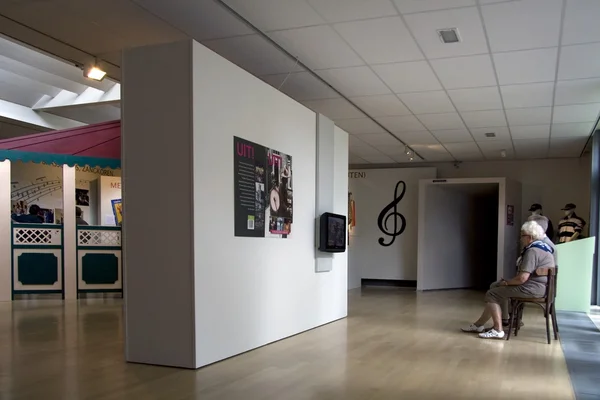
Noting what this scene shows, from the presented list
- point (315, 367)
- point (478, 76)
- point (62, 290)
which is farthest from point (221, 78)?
point (62, 290)

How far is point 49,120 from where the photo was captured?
11836 millimetres

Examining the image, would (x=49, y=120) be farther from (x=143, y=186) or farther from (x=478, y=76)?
(x=478, y=76)

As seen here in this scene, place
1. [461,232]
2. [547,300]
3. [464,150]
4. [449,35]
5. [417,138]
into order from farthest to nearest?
[461,232]
[464,150]
[417,138]
[547,300]
[449,35]

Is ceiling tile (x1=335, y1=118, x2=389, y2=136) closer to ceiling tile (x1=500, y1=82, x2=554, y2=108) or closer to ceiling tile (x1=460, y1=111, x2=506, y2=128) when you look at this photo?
ceiling tile (x1=460, y1=111, x2=506, y2=128)

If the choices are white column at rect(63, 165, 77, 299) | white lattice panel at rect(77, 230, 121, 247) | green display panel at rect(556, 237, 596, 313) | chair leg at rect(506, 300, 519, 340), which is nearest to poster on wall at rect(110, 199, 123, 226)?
white lattice panel at rect(77, 230, 121, 247)

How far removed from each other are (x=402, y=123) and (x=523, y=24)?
4444 mm

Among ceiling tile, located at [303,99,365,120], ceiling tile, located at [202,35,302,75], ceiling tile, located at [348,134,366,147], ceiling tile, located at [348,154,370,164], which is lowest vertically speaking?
Answer: ceiling tile, located at [348,154,370,164]

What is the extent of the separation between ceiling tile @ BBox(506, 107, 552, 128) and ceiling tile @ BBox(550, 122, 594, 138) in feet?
1.55

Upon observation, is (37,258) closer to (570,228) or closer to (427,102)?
(427,102)

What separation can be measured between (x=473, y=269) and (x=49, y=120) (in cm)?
1056

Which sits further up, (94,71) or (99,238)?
(94,71)

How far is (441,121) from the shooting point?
917cm

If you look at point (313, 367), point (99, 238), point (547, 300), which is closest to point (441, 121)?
point (547, 300)

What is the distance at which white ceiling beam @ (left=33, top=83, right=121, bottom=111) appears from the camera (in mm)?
9758
